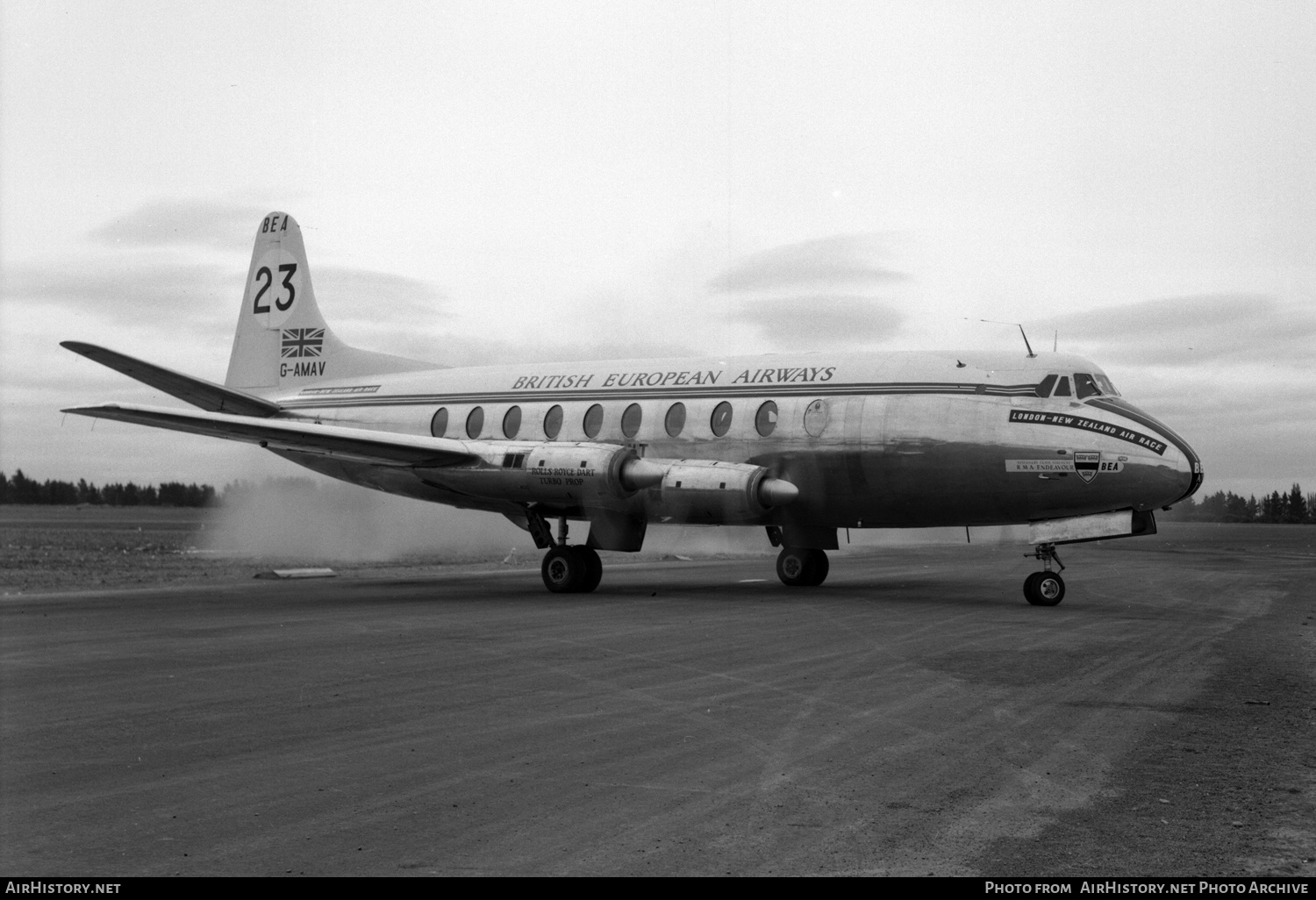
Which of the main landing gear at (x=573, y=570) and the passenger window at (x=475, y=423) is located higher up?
the passenger window at (x=475, y=423)

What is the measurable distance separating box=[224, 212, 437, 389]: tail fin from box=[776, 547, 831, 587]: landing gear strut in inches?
429

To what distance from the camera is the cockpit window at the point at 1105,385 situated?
19125 millimetres

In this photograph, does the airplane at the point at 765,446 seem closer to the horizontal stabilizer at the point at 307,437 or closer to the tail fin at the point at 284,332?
the horizontal stabilizer at the point at 307,437

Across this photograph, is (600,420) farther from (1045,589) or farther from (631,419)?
(1045,589)

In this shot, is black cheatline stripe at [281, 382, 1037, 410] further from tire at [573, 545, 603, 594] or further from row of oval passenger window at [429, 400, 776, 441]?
tire at [573, 545, 603, 594]

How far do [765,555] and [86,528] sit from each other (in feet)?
125

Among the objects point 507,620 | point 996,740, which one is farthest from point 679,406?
point 996,740

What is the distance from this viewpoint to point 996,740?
8.18 meters

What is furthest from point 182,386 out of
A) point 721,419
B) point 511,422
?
point 721,419

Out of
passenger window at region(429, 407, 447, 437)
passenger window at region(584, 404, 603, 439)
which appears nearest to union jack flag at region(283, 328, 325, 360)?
passenger window at region(429, 407, 447, 437)

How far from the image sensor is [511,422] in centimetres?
2441

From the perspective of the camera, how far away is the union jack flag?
28516mm

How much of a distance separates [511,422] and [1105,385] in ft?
40.0

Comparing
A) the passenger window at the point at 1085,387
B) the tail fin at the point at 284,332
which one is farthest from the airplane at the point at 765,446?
the tail fin at the point at 284,332
